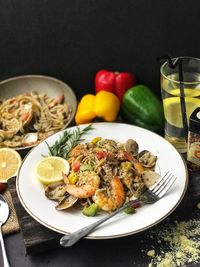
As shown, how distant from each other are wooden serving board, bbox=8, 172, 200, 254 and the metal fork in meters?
0.11

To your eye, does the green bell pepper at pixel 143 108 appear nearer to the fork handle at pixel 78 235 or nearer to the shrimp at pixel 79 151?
the shrimp at pixel 79 151

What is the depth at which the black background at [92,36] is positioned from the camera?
2043mm

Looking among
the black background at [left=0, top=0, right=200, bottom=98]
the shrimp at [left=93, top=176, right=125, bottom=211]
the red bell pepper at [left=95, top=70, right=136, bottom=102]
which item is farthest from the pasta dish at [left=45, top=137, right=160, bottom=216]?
the black background at [left=0, top=0, right=200, bottom=98]

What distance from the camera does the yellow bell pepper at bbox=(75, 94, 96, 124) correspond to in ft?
6.81

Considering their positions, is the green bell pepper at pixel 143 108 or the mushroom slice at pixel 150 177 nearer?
the mushroom slice at pixel 150 177

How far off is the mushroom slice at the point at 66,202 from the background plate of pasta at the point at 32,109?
15.7 inches

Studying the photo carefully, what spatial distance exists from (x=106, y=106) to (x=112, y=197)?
56 centimetres

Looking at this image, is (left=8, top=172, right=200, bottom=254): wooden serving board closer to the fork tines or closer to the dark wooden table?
the dark wooden table

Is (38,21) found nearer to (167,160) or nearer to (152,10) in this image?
(152,10)

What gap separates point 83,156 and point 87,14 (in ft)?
2.37

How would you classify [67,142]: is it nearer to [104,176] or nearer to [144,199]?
[104,176]

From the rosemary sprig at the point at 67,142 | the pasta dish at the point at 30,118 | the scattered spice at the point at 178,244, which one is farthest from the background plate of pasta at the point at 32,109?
the scattered spice at the point at 178,244

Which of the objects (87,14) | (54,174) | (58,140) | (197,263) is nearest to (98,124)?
(58,140)

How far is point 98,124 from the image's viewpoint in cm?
200
